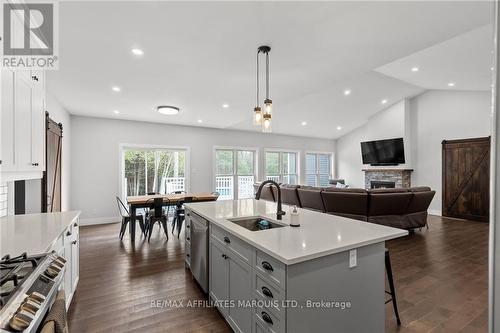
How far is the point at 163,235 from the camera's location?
15.8 ft

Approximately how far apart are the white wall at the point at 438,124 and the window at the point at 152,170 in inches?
285

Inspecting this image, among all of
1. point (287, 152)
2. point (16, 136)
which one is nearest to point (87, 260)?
point (16, 136)

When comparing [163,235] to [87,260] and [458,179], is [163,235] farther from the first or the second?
[458,179]

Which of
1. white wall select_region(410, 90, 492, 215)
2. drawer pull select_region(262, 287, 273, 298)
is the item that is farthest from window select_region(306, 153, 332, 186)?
drawer pull select_region(262, 287, 273, 298)

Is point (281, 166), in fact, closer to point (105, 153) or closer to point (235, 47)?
point (105, 153)

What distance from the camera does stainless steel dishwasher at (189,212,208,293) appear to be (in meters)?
2.41

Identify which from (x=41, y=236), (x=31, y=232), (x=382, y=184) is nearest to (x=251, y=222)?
(x=41, y=236)

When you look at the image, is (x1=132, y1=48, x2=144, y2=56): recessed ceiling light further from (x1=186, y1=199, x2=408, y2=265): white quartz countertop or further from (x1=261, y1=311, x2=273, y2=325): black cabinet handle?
(x1=261, y1=311, x2=273, y2=325): black cabinet handle

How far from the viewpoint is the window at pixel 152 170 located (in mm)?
6165

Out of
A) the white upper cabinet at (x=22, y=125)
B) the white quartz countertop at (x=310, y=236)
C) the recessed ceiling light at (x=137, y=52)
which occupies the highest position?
the recessed ceiling light at (x=137, y=52)

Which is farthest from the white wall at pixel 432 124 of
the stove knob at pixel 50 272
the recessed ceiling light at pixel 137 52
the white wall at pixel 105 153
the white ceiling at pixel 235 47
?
the stove knob at pixel 50 272

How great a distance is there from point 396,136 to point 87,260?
28.4 feet

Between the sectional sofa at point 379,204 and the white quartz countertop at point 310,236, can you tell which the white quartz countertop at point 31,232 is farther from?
the sectional sofa at point 379,204

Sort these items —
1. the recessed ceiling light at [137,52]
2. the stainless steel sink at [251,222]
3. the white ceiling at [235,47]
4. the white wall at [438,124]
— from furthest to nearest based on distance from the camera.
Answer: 1. the white wall at [438,124]
2. the recessed ceiling light at [137,52]
3. the stainless steel sink at [251,222]
4. the white ceiling at [235,47]
